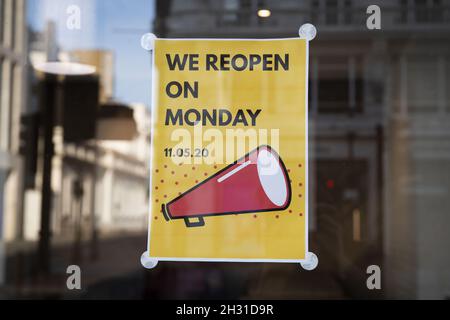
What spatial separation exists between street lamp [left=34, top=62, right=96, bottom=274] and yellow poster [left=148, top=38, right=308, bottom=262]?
1.98ft

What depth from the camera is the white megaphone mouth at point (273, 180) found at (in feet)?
9.32

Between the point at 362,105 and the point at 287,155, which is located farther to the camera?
the point at 362,105

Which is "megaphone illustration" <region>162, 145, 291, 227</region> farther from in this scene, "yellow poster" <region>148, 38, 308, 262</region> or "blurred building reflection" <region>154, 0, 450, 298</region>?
"blurred building reflection" <region>154, 0, 450, 298</region>

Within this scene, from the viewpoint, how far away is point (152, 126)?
9.61 feet

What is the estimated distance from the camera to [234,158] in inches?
112

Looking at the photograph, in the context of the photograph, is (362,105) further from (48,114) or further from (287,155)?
(48,114)

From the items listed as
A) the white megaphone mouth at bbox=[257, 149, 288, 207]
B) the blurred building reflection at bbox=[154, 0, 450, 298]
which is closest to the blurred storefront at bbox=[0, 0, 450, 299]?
the blurred building reflection at bbox=[154, 0, 450, 298]

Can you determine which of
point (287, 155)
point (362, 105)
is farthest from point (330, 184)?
point (362, 105)

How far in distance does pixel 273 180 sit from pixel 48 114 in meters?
1.34

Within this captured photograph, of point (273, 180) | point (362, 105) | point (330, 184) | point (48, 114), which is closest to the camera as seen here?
point (273, 180)

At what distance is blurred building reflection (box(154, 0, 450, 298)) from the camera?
2928 mm

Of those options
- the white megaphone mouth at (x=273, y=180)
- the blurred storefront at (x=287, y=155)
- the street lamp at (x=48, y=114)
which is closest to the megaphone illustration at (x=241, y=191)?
the white megaphone mouth at (x=273, y=180)
